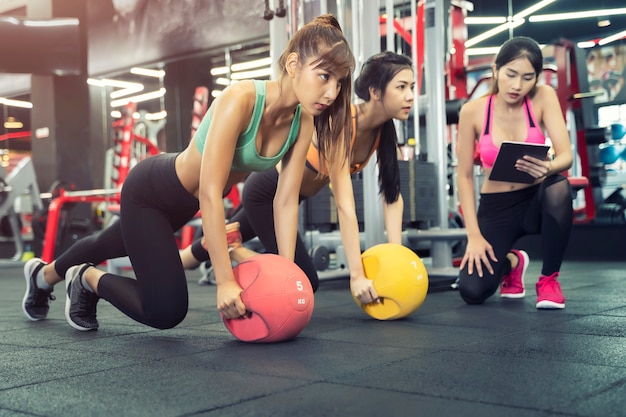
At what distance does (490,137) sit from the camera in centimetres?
267

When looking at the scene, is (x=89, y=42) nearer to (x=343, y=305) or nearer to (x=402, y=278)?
(x=343, y=305)

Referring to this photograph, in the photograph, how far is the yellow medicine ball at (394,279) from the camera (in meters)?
2.20

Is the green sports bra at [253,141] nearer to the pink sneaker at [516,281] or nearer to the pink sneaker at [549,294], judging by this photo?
the pink sneaker at [549,294]

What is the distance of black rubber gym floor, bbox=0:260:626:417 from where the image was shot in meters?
1.21

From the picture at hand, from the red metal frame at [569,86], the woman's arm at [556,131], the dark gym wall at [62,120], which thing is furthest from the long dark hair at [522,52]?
the dark gym wall at [62,120]

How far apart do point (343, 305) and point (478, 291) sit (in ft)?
1.85

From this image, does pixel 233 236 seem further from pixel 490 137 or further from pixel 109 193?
pixel 109 193

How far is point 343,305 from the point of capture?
2.88m

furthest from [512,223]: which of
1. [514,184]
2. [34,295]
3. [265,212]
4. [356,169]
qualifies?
[34,295]

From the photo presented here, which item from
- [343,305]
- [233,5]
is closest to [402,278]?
[343,305]

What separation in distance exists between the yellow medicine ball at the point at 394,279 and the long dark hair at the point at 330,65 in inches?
13.7

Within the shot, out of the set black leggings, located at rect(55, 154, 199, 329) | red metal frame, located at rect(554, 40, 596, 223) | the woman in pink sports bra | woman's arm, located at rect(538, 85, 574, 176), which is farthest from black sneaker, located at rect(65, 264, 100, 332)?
red metal frame, located at rect(554, 40, 596, 223)

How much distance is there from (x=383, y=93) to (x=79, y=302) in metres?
1.25

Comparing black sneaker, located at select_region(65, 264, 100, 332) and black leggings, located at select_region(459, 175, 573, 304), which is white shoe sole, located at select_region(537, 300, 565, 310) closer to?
black leggings, located at select_region(459, 175, 573, 304)
